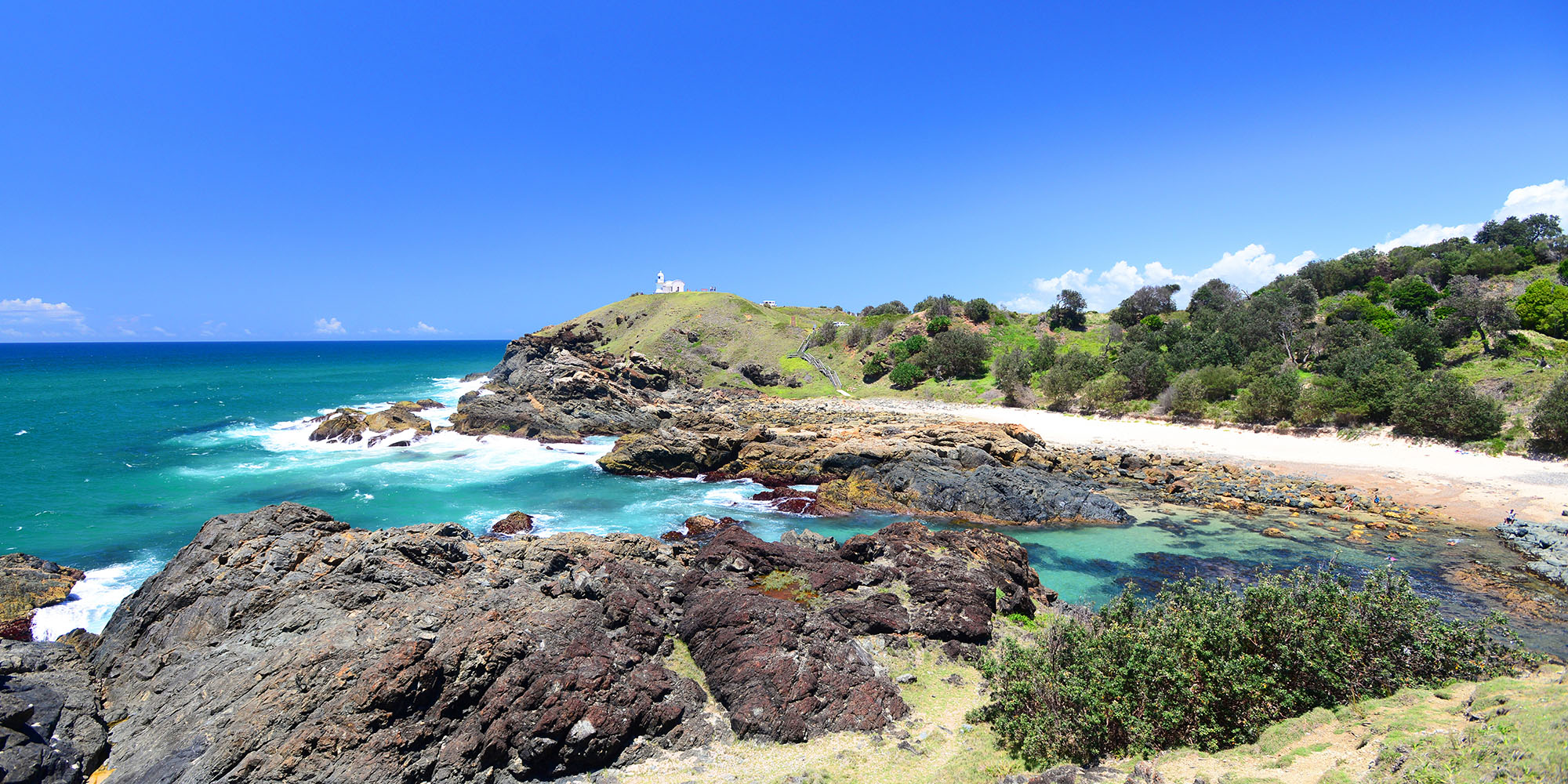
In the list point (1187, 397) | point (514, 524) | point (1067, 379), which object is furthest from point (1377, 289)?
point (514, 524)

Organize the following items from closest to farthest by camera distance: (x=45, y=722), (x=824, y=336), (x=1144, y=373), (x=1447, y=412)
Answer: (x=45, y=722)
(x=1447, y=412)
(x=1144, y=373)
(x=824, y=336)

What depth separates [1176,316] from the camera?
6278 cm

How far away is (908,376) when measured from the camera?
5728cm

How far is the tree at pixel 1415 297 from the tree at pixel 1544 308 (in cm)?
558

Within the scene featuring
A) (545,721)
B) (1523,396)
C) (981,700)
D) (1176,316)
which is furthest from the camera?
(1176,316)

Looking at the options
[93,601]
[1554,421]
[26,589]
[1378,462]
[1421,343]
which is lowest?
[93,601]

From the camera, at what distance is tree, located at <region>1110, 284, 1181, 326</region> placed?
65.0m

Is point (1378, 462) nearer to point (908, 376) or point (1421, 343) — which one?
point (1421, 343)

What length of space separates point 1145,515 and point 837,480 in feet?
42.7

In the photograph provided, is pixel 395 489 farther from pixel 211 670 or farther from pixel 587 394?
pixel 211 670

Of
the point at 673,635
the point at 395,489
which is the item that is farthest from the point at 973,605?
the point at 395,489

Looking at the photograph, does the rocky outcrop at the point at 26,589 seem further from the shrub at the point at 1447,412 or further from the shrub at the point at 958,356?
the shrub at the point at 958,356

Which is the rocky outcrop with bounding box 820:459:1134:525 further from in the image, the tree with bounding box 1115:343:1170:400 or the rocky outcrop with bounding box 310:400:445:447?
the rocky outcrop with bounding box 310:400:445:447

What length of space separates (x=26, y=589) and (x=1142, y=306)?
257 feet
